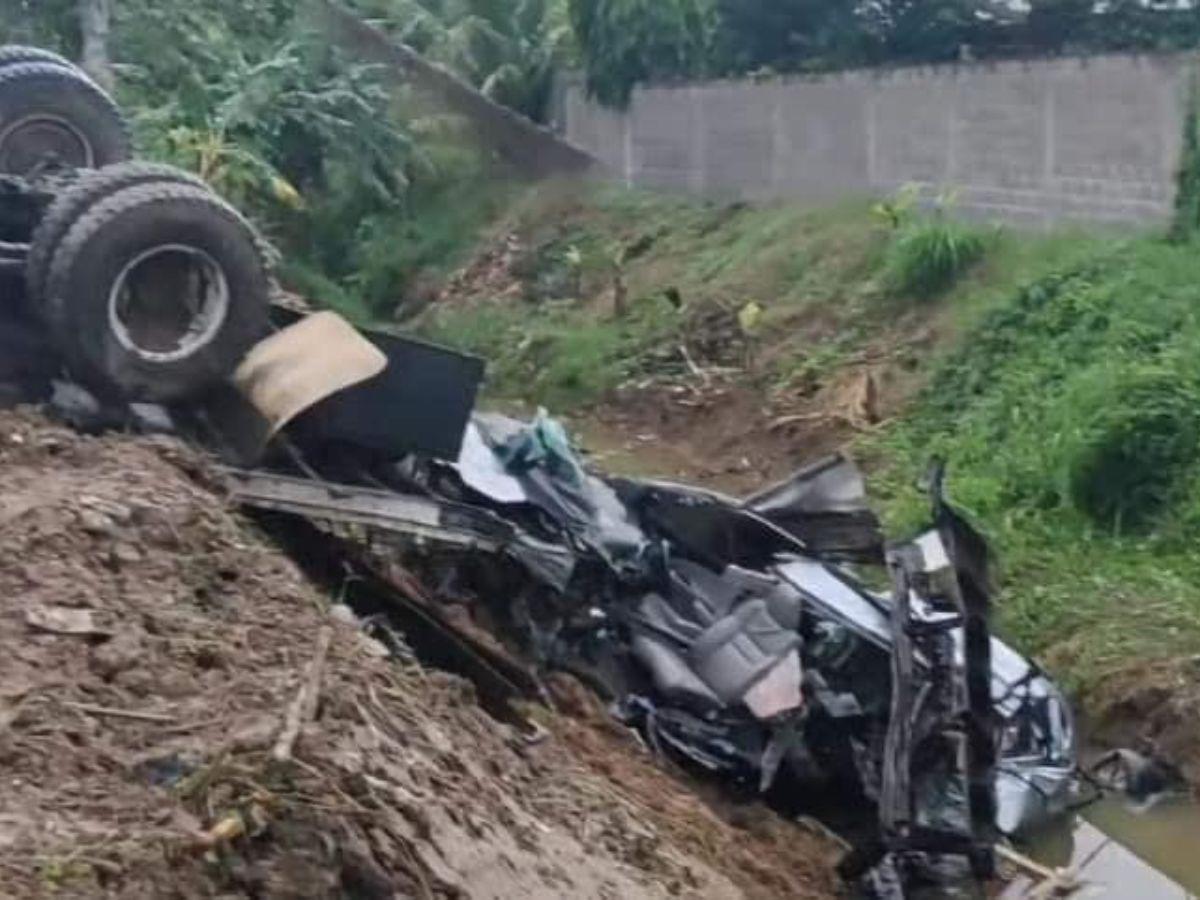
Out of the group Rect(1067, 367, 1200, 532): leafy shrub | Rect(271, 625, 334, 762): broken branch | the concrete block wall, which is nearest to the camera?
Rect(271, 625, 334, 762): broken branch

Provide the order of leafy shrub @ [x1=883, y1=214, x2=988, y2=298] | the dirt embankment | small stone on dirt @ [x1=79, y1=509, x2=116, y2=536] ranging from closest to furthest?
the dirt embankment → small stone on dirt @ [x1=79, y1=509, x2=116, y2=536] → leafy shrub @ [x1=883, y1=214, x2=988, y2=298]

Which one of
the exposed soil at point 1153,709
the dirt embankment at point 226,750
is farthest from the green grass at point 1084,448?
the dirt embankment at point 226,750

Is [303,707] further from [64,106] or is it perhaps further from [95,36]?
[95,36]

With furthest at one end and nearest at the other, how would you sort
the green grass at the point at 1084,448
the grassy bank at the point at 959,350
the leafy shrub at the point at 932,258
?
the leafy shrub at the point at 932,258
the grassy bank at the point at 959,350
the green grass at the point at 1084,448

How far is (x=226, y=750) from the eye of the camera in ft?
15.9

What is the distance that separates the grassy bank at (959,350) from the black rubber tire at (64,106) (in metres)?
5.88

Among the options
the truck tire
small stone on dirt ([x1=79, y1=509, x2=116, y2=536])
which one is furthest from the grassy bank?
small stone on dirt ([x1=79, y1=509, x2=116, y2=536])

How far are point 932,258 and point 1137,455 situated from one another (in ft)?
19.0

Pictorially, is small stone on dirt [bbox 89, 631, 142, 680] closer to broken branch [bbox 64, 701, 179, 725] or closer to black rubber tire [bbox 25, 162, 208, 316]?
broken branch [bbox 64, 701, 179, 725]

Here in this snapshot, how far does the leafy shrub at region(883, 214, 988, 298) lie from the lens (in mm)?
19250

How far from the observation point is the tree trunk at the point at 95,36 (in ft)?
71.7

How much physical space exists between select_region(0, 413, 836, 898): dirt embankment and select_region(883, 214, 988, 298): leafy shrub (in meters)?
11.6

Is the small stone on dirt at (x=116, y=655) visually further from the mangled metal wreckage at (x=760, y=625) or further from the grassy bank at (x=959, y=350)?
the grassy bank at (x=959, y=350)

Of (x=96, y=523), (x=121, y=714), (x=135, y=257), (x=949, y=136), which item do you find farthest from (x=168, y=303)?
(x=949, y=136)
